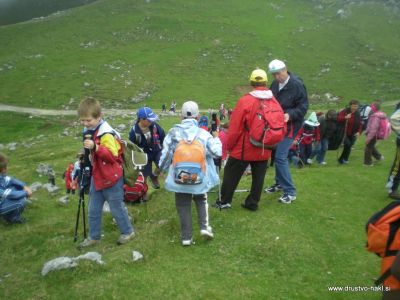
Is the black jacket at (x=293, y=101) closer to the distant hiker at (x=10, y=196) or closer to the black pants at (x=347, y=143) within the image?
the distant hiker at (x=10, y=196)

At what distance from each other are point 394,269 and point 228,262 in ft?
11.1

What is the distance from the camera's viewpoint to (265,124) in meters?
8.27

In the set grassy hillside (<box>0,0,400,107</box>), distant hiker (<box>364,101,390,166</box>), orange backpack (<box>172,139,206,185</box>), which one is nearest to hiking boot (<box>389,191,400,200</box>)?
distant hiker (<box>364,101,390,166</box>)

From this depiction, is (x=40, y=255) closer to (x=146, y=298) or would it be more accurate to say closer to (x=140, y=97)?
(x=146, y=298)

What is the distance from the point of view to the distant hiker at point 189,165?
7324mm

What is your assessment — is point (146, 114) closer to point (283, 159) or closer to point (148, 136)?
point (148, 136)

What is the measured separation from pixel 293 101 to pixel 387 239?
529 centimetres

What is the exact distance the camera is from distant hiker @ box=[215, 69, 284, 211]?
8.30 m

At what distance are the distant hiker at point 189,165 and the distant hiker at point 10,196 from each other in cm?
471

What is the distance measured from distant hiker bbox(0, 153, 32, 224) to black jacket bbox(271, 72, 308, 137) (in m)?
7.00

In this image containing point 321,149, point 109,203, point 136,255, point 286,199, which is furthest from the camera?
point 321,149

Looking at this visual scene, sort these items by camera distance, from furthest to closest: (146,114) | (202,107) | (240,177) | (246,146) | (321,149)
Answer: (202,107) < (321,149) < (146,114) < (240,177) < (246,146)

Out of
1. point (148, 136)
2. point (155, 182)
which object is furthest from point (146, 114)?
point (155, 182)

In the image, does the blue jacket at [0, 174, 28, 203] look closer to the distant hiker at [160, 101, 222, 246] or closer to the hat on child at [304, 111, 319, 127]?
the distant hiker at [160, 101, 222, 246]
